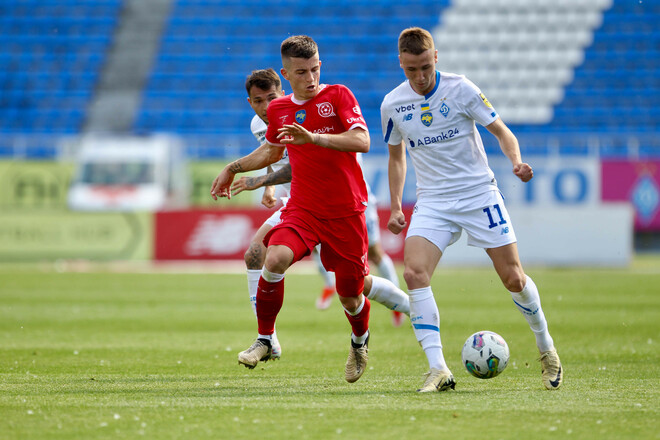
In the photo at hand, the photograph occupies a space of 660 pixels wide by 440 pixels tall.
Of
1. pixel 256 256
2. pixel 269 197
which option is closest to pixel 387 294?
pixel 256 256

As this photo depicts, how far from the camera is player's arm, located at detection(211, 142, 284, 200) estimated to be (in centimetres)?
690

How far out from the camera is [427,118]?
6.52m

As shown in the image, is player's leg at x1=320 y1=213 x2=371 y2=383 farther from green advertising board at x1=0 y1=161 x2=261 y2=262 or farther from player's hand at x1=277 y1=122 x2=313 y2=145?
green advertising board at x1=0 y1=161 x2=261 y2=262

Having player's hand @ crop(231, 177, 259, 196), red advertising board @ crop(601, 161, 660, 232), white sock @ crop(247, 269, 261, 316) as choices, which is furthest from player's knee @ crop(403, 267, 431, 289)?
red advertising board @ crop(601, 161, 660, 232)

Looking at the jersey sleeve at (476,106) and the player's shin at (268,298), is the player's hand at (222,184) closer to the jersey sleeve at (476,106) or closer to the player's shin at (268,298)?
the player's shin at (268,298)

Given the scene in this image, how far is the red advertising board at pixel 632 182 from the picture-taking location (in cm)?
2269

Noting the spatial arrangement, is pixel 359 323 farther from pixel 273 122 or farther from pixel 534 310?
pixel 273 122

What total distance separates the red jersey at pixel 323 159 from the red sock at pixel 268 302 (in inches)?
24.0

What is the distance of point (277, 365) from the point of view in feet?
25.5

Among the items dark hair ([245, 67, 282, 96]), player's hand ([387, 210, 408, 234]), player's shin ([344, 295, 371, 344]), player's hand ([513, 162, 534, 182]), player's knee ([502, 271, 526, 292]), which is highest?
dark hair ([245, 67, 282, 96])

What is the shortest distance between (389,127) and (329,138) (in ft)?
2.05

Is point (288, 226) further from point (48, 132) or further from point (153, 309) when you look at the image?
point (48, 132)

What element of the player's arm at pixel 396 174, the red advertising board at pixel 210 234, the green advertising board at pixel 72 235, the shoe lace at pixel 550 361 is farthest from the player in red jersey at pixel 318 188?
the green advertising board at pixel 72 235

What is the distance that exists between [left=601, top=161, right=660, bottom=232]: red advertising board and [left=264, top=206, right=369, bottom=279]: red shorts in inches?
677
